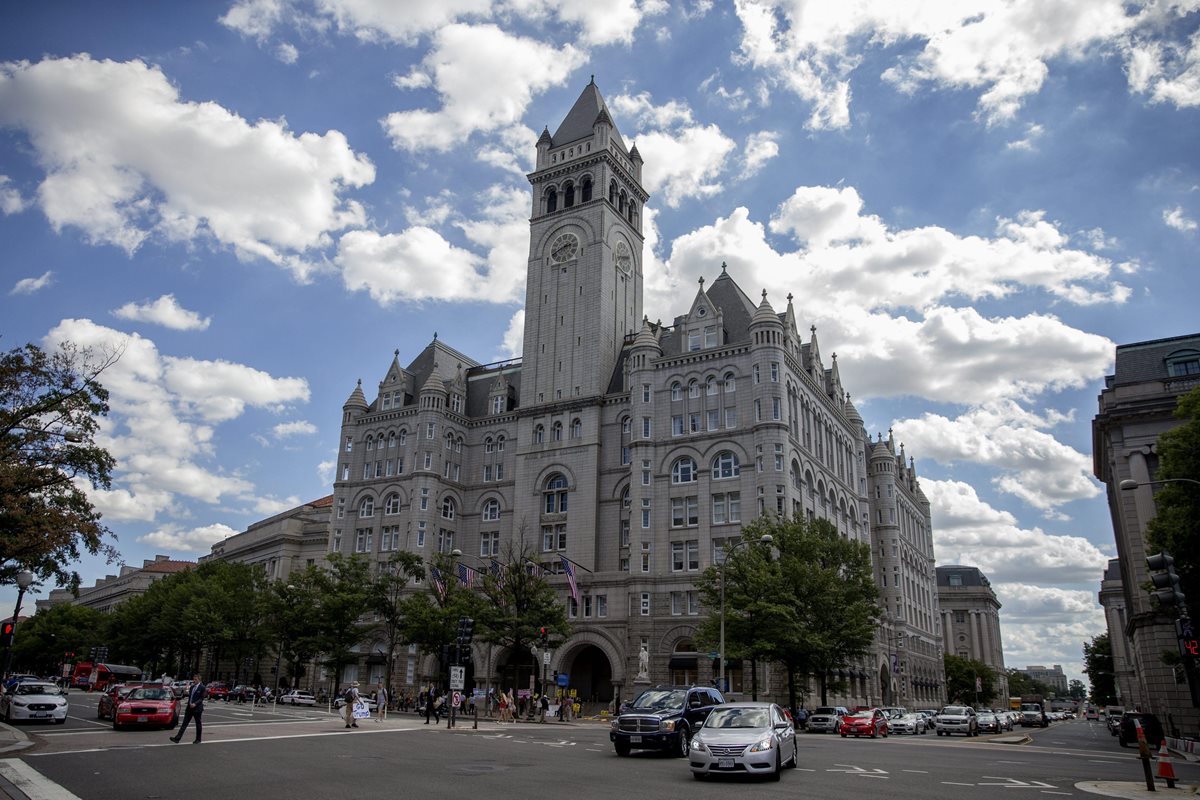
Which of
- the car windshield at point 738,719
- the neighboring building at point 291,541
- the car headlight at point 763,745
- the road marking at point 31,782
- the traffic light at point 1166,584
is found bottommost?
the road marking at point 31,782

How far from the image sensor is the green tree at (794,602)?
47.3 meters

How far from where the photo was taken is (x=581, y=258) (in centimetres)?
7975

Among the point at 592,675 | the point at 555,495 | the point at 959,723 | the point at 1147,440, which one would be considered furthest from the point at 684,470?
the point at 1147,440

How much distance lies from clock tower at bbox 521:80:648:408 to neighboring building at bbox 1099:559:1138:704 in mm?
68102

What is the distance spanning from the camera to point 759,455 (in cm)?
6319

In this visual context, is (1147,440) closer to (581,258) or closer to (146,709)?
(581,258)

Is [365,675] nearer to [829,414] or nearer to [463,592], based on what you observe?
[463,592]

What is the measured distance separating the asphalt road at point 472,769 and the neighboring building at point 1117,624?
8456cm

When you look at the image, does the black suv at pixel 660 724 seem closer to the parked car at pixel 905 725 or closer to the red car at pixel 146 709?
the red car at pixel 146 709

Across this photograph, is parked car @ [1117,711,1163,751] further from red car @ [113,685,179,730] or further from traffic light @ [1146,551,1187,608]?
red car @ [113,685,179,730]

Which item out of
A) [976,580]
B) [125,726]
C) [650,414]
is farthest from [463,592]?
[976,580]

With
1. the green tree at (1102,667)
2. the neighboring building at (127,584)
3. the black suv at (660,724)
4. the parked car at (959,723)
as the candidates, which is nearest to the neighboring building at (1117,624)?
the green tree at (1102,667)

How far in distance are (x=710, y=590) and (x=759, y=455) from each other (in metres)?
14.7

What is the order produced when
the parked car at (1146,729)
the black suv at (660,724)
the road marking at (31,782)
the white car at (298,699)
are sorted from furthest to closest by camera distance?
1. the white car at (298,699)
2. the parked car at (1146,729)
3. the black suv at (660,724)
4. the road marking at (31,782)
